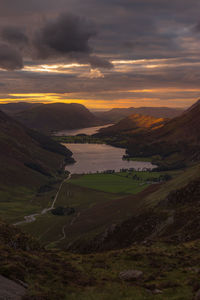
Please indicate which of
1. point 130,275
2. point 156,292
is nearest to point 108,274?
point 130,275

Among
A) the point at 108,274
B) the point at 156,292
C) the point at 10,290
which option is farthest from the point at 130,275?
the point at 10,290

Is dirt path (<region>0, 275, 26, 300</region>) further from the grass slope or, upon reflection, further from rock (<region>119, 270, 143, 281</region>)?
rock (<region>119, 270, 143, 281</region>)

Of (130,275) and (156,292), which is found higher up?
(156,292)

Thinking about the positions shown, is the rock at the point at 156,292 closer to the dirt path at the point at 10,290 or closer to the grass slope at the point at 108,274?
the grass slope at the point at 108,274

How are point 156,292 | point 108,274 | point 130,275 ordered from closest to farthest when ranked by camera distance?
point 156,292
point 130,275
point 108,274

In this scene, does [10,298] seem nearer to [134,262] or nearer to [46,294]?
[46,294]

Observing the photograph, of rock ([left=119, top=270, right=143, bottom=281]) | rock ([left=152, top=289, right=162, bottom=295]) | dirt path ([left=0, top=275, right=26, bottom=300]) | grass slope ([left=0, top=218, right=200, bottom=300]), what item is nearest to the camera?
dirt path ([left=0, top=275, right=26, bottom=300])

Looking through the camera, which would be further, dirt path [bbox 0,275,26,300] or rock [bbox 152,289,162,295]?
rock [bbox 152,289,162,295]

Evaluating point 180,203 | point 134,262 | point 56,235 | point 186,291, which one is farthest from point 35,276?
point 56,235

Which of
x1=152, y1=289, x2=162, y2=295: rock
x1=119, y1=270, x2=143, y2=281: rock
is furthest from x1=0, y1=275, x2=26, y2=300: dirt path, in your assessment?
x1=119, y1=270, x2=143, y2=281: rock

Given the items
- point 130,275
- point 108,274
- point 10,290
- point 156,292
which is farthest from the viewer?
point 108,274

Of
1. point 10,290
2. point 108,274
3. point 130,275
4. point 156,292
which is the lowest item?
point 108,274

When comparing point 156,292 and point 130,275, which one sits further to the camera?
point 130,275

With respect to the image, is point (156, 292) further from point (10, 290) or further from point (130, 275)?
point (10, 290)
